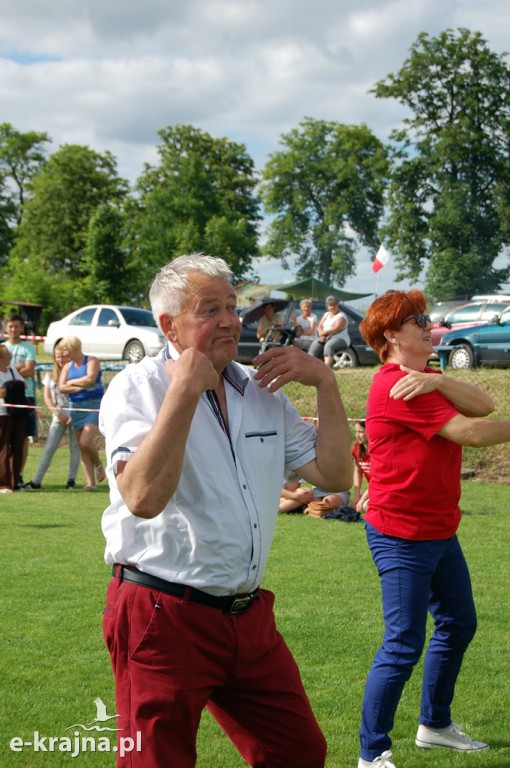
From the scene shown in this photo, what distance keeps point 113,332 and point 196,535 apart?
75.0 feet

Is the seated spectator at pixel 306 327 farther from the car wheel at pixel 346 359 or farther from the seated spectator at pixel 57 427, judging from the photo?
the seated spectator at pixel 57 427

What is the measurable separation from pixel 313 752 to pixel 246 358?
20.5 metres

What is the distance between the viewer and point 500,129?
174 feet

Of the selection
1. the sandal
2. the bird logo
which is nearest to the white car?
the sandal

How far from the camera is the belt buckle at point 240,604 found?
2.87 m

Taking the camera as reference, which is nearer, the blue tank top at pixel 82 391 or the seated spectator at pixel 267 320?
the blue tank top at pixel 82 391

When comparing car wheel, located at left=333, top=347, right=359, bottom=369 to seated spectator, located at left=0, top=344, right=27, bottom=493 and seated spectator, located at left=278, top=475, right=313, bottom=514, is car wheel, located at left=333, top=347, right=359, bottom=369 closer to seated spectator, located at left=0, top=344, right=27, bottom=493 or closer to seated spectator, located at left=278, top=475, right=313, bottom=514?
seated spectator, located at left=0, top=344, right=27, bottom=493

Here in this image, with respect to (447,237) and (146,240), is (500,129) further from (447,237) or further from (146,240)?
(146,240)

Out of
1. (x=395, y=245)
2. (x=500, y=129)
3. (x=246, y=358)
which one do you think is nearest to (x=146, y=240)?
(x=395, y=245)

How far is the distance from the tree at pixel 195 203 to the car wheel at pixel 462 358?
99.2 feet

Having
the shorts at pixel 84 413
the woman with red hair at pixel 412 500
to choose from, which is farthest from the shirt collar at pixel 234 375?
the shorts at pixel 84 413

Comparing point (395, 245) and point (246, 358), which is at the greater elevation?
point (395, 245)

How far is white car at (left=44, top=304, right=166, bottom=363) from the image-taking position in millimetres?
24547

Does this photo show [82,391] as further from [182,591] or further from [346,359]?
[346,359]
